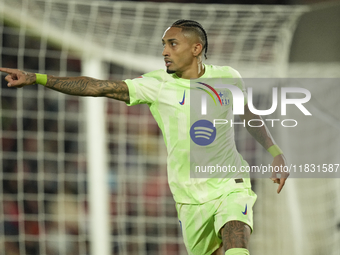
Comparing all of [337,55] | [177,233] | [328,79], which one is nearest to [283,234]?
[177,233]

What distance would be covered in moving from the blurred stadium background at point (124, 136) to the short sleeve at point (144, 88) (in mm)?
1597

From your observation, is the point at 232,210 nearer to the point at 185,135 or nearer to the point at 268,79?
the point at 185,135

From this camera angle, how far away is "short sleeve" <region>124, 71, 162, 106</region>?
263cm

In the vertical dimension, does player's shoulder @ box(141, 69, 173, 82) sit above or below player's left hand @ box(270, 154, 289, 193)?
above

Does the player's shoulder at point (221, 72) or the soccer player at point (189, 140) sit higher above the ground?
the player's shoulder at point (221, 72)

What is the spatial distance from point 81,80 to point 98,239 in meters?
2.09

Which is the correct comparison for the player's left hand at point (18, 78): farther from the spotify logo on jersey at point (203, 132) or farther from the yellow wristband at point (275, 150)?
the yellow wristband at point (275, 150)

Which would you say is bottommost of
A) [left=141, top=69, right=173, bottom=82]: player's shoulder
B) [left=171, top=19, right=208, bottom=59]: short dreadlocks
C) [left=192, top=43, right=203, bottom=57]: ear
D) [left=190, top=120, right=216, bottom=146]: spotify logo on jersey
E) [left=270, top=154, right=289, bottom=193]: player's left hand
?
[left=270, top=154, right=289, bottom=193]: player's left hand

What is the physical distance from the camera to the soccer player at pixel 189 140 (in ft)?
8.48

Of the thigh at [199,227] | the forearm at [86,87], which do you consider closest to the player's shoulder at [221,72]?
the forearm at [86,87]

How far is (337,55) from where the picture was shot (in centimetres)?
→ 586

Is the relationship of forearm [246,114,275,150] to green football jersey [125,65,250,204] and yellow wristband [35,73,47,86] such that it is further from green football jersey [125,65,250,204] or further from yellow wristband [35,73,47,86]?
yellow wristband [35,73,47,86]

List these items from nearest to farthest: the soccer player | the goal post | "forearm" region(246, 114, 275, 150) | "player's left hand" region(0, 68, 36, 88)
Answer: "player's left hand" region(0, 68, 36, 88) < the soccer player < "forearm" region(246, 114, 275, 150) < the goal post

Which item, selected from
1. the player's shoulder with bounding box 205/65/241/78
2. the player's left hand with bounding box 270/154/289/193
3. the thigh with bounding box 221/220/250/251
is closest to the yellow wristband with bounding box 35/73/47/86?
the player's shoulder with bounding box 205/65/241/78
